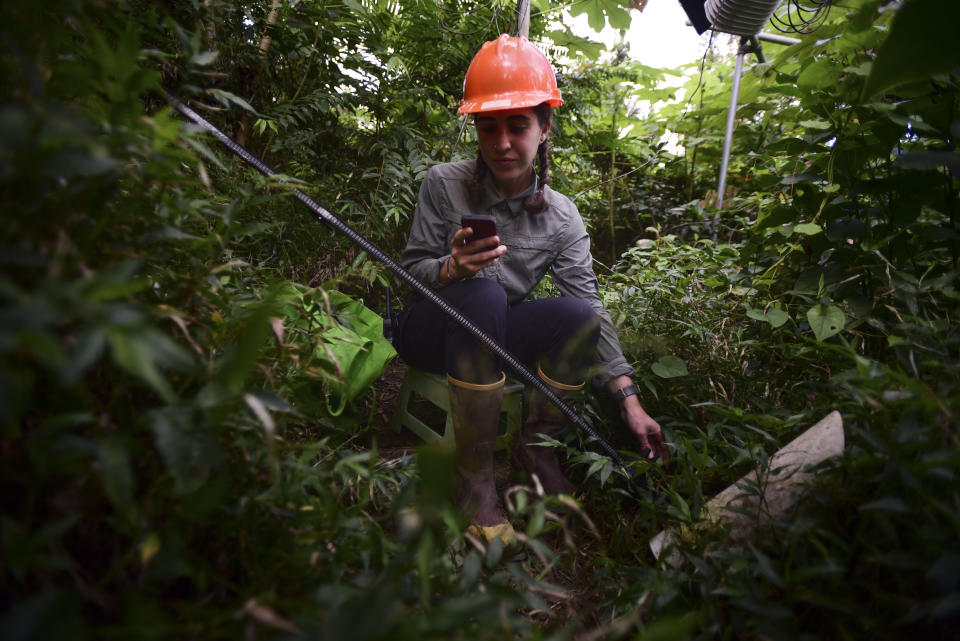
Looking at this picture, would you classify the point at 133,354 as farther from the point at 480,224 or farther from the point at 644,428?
the point at 644,428

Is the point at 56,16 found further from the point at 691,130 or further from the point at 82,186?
the point at 691,130

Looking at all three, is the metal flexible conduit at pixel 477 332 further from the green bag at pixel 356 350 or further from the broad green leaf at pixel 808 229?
the broad green leaf at pixel 808 229

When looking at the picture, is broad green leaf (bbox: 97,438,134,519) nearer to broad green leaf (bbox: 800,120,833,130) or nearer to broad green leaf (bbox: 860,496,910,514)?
broad green leaf (bbox: 860,496,910,514)

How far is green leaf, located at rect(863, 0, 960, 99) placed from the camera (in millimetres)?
630

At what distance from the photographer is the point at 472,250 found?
5.10ft

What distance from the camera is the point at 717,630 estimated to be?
0.82 m

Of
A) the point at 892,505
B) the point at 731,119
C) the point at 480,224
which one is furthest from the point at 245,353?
the point at 731,119

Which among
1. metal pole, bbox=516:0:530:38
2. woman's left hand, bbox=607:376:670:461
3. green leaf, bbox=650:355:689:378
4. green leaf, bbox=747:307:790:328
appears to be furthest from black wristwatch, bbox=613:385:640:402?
metal pole, bbox=516:0:530:38

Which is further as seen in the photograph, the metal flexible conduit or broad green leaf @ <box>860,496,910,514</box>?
the metal flexible conduit

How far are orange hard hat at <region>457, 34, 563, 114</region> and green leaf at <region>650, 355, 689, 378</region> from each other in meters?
1.13

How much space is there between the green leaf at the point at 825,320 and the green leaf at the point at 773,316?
0.11 m

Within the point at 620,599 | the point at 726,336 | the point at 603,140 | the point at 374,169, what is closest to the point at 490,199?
the point at 374,169

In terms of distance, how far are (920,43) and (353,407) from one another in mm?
1672

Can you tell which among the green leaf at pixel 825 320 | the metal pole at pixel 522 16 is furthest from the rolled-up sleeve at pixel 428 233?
the green leaf at pixel 825 320
